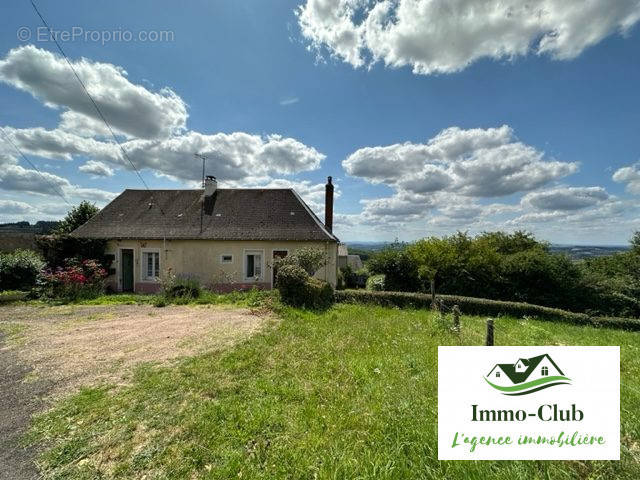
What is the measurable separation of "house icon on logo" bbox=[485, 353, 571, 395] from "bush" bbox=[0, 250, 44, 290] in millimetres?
18917

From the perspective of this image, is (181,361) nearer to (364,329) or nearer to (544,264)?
(364,329)

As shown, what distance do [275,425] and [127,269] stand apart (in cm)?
1609

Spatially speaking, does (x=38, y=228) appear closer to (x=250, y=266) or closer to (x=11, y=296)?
(x=11, y=296)

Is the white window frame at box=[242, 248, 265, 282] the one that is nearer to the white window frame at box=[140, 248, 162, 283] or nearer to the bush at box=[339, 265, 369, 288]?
the white window frame at box=[140, 248, 162, 283]

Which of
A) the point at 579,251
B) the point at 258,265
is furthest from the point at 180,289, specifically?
the point at 579,251

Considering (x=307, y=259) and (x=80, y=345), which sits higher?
(x=307, y=259)

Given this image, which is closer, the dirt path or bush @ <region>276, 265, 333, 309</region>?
the dirt path

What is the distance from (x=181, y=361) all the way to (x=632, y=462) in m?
5.70

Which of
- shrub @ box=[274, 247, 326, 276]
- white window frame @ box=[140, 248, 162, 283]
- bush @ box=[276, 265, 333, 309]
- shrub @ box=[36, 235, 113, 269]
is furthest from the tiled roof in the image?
bush @ box=[276, 265, 333, 309]

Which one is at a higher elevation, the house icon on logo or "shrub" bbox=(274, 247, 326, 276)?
"shrub" bbox=(274, 247, 326, 276)

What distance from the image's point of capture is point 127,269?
1565 cm

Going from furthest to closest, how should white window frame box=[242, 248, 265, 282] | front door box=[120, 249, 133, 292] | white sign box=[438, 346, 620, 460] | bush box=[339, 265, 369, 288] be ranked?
bush box=[339, 265, 369, 288], front door box=[120, 249, 133, 292], white window frame box=[242, 248, 265, 282], white sign box=[438, 346, 620, 460]

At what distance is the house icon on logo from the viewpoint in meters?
2.57

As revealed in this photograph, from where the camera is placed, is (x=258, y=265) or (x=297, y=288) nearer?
(x=297, y=288)
